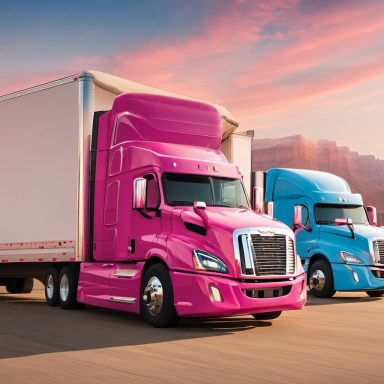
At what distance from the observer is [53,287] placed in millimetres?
16109

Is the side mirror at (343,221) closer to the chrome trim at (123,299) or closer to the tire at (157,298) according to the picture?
the chrome trim at (123,299)

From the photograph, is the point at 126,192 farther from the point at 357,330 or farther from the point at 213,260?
the point at 357,330

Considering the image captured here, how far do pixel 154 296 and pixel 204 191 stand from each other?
2084 mm

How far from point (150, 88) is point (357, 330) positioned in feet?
22.1

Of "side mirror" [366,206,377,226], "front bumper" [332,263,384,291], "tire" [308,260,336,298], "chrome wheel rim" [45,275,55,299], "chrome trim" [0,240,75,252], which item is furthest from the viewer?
"side mirror" [366,206,377,226]

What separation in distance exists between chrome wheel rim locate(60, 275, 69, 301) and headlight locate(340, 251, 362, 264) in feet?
23.4

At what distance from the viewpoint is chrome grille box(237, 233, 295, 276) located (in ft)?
37.8

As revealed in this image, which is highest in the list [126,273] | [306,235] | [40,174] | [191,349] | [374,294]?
[40,174]

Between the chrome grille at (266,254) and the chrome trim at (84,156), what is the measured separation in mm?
4165

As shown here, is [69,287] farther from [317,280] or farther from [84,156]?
[317,280]

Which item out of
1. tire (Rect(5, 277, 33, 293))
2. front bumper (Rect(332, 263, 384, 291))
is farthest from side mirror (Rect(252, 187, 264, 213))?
tire (Rect(5, 277, 33, 293))

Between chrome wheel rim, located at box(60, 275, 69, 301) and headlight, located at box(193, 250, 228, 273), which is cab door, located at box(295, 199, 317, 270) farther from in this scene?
headlight, located at box(193, 250, 228, 273)

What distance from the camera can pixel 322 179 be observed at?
20.9 m

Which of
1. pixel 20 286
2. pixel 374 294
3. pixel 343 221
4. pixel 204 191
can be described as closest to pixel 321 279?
pixel 343 221
